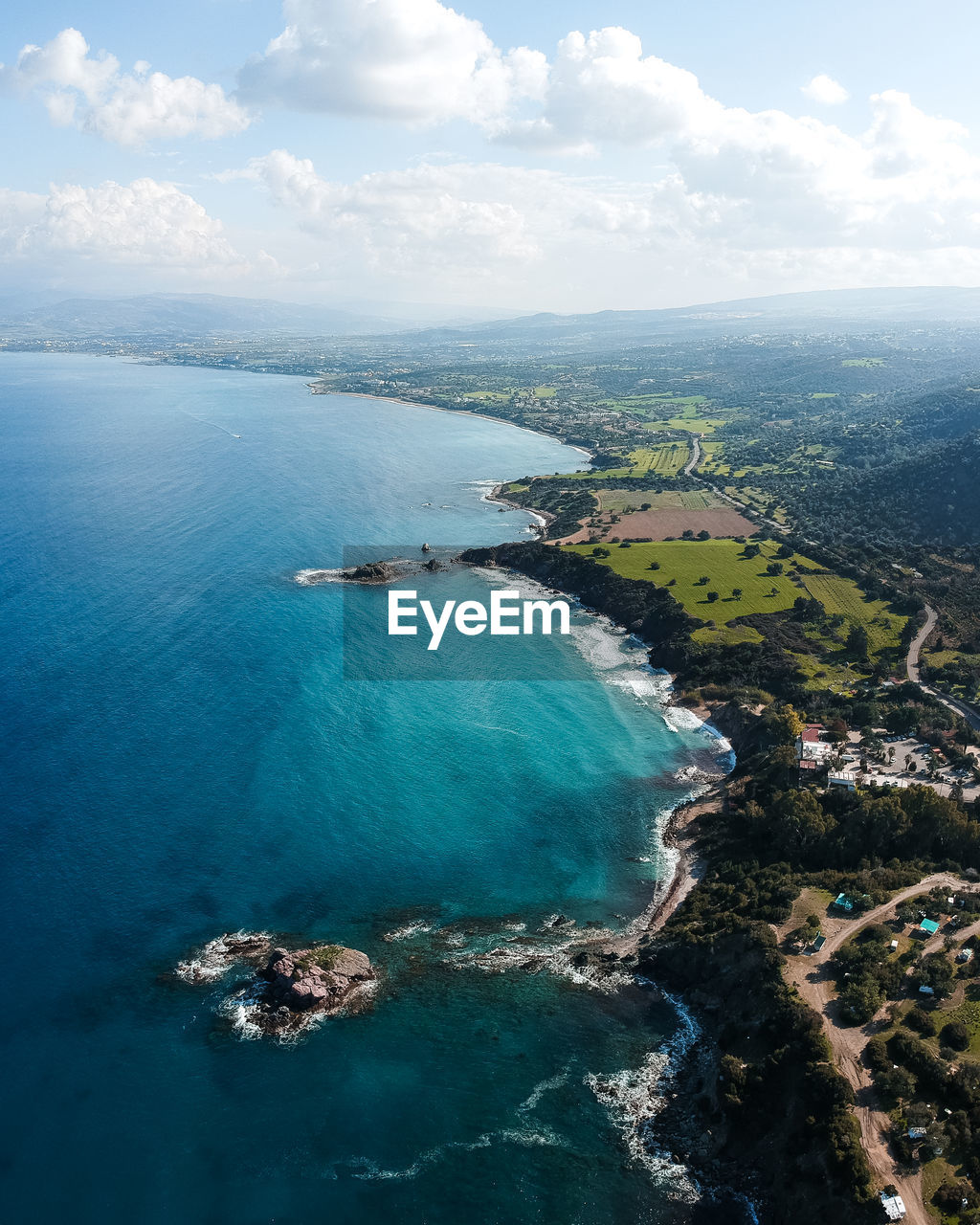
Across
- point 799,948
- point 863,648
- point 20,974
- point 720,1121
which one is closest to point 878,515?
point 863,648

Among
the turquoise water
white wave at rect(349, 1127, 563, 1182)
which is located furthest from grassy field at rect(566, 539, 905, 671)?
white wave at rect(349, 1127, 563, 1182)

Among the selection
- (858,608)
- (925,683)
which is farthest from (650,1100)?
(858,608)

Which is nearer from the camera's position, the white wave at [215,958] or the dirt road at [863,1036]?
the dirt road at [863,1036]

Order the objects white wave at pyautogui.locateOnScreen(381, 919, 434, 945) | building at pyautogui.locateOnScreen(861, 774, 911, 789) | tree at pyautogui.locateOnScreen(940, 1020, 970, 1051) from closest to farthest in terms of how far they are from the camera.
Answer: tree at pyautogui.locateOnScreen(940, 1020, 970, 1051) < white wave at pyautogui.locateOnScreen(381, 919, 434, 945) < building at pyautogui.locateOnScreen(861, 774, 911, 789)

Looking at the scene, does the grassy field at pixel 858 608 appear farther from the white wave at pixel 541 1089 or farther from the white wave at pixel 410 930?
the white wave at pixel 541 1089

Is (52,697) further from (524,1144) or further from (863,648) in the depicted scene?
(863,648)

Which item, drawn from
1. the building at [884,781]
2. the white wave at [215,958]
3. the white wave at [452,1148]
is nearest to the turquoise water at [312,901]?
the white wave at [452,1148]

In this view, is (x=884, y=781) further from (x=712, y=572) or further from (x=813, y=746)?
(x=712, y=572)

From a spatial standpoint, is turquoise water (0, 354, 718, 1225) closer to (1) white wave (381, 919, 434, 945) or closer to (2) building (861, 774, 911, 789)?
(1) white wave (381, 919, 434, 945)
